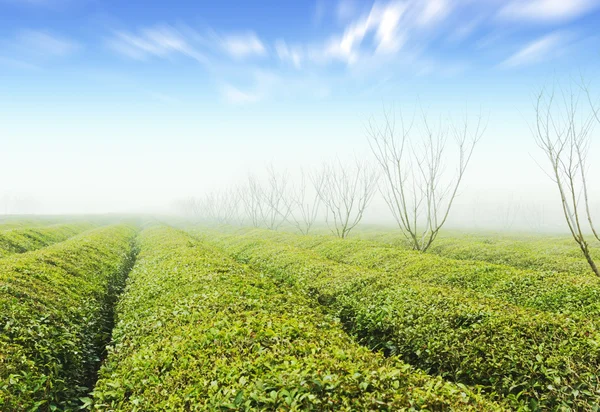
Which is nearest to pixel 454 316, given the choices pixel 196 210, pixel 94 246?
pixel 94 246

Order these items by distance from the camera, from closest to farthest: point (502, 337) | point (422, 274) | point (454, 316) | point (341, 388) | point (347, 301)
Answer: point (341, 388)
point (502, 337)
point (454, 316)
point (347, 301)
point (422, 274)

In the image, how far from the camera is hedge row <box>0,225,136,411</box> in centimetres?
619

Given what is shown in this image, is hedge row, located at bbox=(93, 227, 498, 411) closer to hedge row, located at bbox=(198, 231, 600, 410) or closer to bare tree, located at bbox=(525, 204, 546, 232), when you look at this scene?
hedge row, located at bbox=(198, 231, 600, 410)

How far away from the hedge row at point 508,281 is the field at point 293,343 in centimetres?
8

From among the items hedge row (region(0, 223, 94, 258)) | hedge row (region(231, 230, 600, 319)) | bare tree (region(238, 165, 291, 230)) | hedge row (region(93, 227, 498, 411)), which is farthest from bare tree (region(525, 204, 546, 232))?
hedge row (region(0, 223, 94, 258))

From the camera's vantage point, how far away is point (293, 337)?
23.8ft

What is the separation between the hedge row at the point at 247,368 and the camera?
4.90 meters

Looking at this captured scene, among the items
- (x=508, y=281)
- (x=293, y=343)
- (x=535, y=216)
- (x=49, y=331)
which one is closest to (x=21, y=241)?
(x=49, y=331)

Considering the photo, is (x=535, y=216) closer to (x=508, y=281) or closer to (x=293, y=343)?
(x=508, y=281)

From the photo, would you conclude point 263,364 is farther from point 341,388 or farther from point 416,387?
Answer: point 416,387

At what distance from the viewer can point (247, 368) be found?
570cm

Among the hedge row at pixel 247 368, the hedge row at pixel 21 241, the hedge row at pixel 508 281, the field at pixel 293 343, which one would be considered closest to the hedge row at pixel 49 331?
the field at pixel 293 343

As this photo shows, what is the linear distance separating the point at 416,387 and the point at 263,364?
2.70 metres

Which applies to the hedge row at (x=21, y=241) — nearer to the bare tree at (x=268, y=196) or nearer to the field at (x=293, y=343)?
the field at (x=293, y=343)
